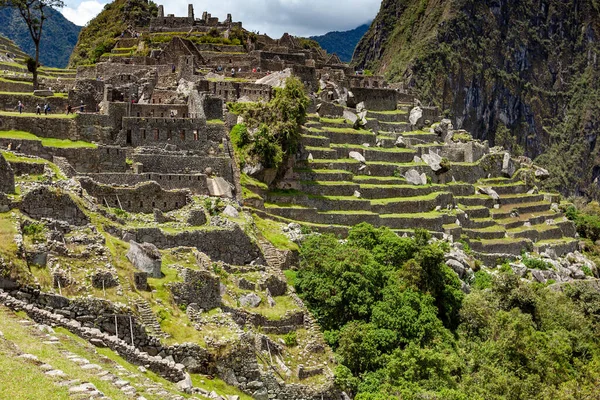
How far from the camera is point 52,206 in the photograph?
67.5 ft

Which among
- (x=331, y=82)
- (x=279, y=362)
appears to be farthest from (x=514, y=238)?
(x=279, y=362)

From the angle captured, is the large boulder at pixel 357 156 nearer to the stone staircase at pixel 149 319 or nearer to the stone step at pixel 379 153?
the stone step at pixel 379 153

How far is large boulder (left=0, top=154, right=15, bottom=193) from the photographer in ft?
65.5

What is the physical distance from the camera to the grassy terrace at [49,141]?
27.2 meters

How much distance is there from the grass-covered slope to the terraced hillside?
72.9 ft

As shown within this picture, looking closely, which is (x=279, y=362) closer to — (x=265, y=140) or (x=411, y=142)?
(x=265, y=140)

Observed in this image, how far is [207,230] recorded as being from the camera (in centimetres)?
2567

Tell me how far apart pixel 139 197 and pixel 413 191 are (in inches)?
919

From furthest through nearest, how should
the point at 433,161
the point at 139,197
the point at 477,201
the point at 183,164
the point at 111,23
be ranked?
the point at 111,23
the point at 477,201
the point at 433,161
the point at 183,164
the point at 139,197

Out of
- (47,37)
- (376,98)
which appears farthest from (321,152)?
(47,37)

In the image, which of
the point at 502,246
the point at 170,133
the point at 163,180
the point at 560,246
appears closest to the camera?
the point at 163,180

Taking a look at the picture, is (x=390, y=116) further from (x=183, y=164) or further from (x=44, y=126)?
(x=44, y=126)

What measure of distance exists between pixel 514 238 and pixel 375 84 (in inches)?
793

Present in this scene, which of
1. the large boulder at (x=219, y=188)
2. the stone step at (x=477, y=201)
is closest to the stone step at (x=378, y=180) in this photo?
the stone step at (x=477, y=201)
